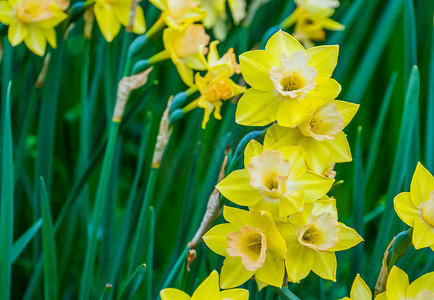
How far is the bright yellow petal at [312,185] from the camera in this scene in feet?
2.15

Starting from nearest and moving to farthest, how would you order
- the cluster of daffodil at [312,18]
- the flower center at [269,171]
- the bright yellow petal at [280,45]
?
the flower center at [269,171]
the bright yellow petal at [280,45]
the cluster of daffodil at [312,18]

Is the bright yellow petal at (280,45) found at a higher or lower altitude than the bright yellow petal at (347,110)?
higher

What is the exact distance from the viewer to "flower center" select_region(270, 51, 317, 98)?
2.25 ft

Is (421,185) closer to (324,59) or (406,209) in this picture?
(406,209)

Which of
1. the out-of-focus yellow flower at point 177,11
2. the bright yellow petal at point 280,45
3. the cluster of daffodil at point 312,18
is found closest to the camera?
the bright yellow petal at point 280,45

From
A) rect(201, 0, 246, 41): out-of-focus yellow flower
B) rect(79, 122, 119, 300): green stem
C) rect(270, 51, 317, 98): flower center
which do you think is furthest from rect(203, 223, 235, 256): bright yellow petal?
rect(201, 0, 246, 41): out-of-focus yellow flower

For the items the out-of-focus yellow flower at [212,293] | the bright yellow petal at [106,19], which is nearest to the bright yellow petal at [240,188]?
the out-of-focus yellow flower at [212,293]

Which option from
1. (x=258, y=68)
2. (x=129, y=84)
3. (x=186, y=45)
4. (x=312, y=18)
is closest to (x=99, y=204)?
(x=129, y=84)

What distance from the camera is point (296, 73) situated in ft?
2.35

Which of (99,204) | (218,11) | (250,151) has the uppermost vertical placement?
(218,11)

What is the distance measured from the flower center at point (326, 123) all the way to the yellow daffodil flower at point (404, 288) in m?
0.20

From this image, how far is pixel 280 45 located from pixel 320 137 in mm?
163

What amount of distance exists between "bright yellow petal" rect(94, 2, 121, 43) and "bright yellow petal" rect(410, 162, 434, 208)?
66 cm

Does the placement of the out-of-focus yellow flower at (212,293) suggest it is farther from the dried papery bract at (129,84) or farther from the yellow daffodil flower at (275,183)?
the dried papery bract at (129,84)
